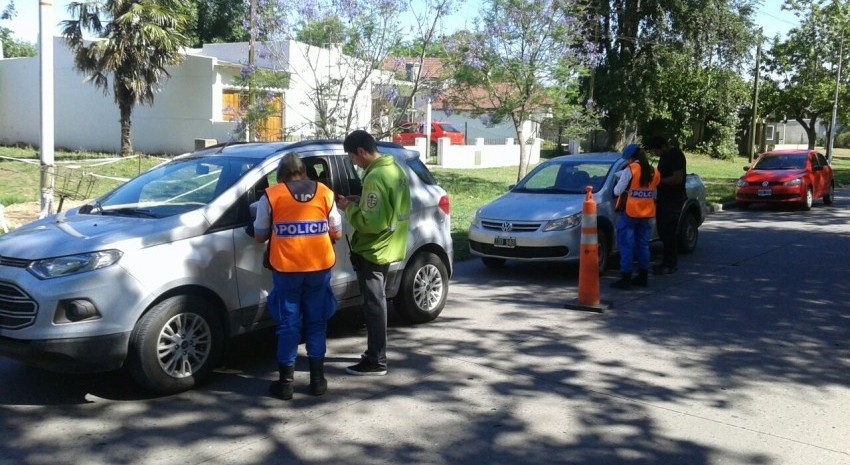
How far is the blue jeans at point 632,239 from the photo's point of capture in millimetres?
9414

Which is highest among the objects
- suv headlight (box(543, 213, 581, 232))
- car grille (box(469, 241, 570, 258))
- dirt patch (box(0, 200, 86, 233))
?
suv headlight (box(543, 213, 581, 232))

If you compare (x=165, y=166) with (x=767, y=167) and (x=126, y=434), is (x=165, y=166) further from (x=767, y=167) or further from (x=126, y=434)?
(x=767, y=167)

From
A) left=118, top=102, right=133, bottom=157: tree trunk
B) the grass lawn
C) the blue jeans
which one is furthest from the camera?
left=118, top=102, right=133, bottom=157: tree trunk

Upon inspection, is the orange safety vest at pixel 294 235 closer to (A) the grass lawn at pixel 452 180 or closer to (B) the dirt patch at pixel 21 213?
(A) the grass lawn at pixel 452 180

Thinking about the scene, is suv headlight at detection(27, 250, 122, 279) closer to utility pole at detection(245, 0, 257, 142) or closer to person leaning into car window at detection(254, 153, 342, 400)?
person leaning into car window at detection(254, 153, 342, 400)

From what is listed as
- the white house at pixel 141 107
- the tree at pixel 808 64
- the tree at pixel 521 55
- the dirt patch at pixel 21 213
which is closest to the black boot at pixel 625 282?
the dirt patch at pixel 21 213

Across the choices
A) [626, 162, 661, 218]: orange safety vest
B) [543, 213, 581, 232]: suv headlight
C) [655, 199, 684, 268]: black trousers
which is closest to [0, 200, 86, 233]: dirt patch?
[543, 213, 581, 232]: suv headlight

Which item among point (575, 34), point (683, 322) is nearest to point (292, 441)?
point (683, 322)

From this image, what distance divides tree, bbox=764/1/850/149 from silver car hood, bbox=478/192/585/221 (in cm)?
3750

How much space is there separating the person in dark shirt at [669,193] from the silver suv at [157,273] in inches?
192

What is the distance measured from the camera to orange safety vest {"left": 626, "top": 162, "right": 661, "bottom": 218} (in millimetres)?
9266

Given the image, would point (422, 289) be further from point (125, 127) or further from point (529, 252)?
point (125, 127)

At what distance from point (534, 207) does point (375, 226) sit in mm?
4989

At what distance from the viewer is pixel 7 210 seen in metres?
13.5
